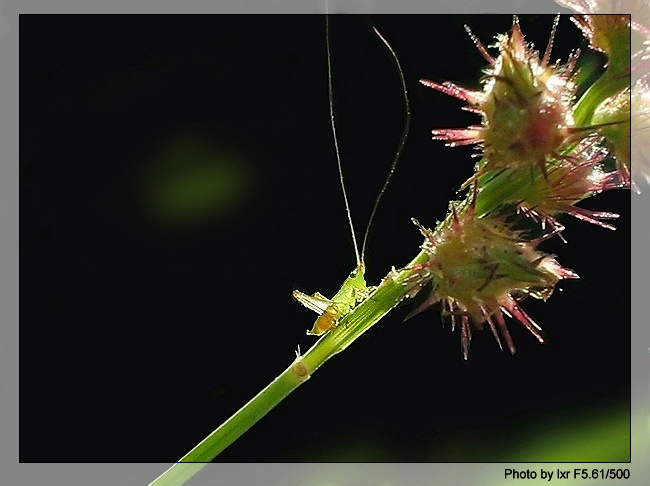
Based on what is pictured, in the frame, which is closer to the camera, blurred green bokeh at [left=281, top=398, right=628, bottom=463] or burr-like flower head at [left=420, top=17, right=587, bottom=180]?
burr-like flower head at [left=420, top=17, right=587, bottom=180]

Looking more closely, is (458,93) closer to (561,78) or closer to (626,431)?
(561,78)

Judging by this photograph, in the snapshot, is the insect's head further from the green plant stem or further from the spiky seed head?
the spiky seed head

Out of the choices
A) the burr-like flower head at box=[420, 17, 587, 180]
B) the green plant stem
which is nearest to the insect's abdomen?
the green plant stem

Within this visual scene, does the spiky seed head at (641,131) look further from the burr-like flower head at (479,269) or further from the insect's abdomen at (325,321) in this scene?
the insect's abdomen at (325,321)

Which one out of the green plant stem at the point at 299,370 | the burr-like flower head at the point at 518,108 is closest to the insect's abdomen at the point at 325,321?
the green plant stem at the point at 299,370

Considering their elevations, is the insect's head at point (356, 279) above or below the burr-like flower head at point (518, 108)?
below

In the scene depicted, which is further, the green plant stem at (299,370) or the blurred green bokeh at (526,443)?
the blurred green bokeh at (526,443)

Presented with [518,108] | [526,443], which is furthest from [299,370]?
[526,443]

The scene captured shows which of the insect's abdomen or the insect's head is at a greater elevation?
the insect's head
